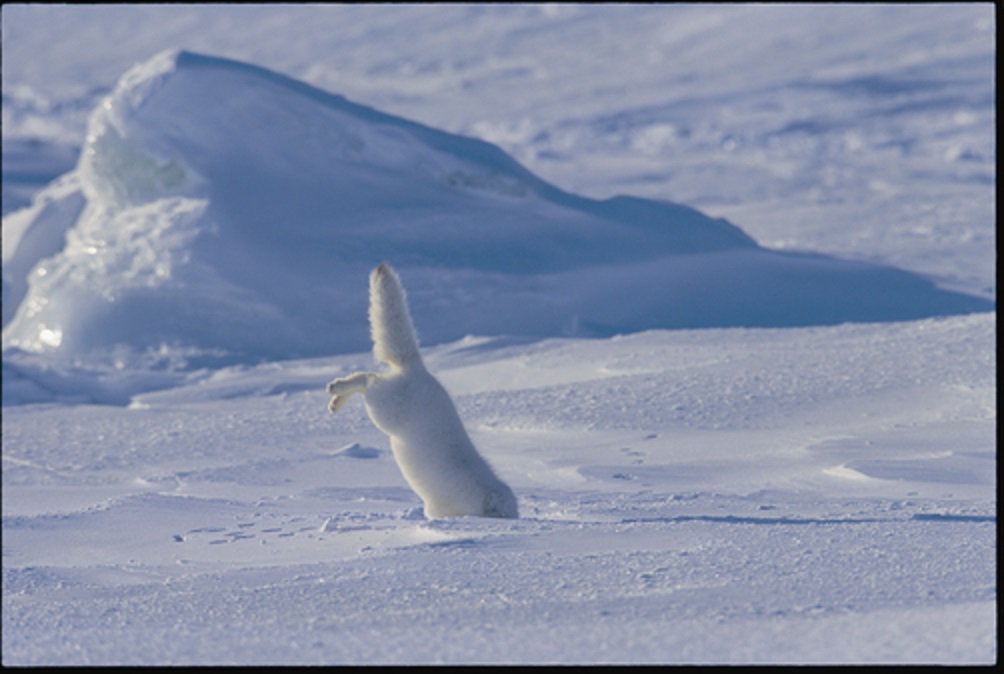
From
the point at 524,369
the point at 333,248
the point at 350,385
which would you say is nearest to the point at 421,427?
the point at 350,385

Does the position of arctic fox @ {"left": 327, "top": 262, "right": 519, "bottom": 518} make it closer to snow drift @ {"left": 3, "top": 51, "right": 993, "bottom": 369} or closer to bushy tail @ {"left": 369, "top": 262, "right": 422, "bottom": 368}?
bushy tail @ {"left": 369, "top": 262, "right": 422, "bottom": 368}

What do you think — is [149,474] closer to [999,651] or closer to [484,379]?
[484,379]

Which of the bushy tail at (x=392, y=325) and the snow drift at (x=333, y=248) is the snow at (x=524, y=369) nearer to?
the snow drift at (x=333, y=248)

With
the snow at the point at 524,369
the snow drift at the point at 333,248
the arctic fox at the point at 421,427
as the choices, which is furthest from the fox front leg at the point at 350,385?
the snow drift at the point at 333,248

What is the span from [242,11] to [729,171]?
23785 millimetres

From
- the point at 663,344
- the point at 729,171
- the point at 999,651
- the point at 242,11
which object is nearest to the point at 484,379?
the point at 663,344

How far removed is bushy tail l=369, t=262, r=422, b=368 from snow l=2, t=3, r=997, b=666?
502 mm

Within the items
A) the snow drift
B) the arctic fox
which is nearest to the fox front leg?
the arctic fox

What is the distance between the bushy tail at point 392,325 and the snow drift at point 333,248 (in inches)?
222

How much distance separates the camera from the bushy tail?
13.7 ft

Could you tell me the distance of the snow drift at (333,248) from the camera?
1028 cm

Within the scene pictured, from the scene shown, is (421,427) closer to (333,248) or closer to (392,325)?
(392,325)

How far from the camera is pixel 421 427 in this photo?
164 inches

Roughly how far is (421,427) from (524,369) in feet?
12.6
